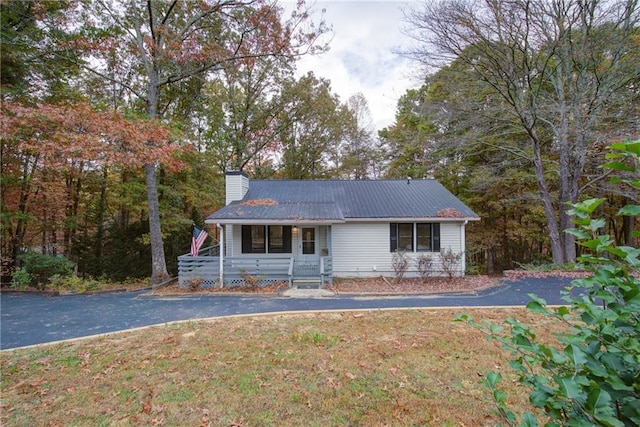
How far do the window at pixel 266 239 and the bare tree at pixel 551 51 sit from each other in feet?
29.4

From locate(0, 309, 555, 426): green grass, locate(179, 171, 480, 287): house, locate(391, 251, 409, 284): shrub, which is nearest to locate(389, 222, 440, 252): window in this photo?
locate(179, 171, 480, 287): house

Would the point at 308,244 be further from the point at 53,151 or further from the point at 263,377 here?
the point at 53,151

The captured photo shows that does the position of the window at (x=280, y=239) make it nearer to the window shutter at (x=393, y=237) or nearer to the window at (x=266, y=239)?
the window at (x=266, y=239)

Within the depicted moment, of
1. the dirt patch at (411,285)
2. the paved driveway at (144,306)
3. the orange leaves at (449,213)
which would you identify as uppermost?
the orange leaves at (449,213)

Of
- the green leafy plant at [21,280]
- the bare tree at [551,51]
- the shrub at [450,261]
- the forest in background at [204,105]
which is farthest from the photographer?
the shrub at [450,261]

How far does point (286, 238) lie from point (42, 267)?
9178mm

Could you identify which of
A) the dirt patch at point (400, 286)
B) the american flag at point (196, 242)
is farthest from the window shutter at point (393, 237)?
the american flag at point (196, 242)

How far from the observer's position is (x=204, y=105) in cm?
1802

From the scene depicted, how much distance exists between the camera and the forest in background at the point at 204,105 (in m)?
10.1

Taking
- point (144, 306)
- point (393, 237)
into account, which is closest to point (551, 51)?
point (393, 237)

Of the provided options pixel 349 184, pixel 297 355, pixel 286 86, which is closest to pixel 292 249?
pixel 349 184

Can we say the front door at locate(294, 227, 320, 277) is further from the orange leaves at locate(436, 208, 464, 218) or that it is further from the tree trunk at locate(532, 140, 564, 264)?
the tree trunk at locate(532, 140, 564, 264)

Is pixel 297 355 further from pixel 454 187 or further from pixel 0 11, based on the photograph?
pixel 454 187

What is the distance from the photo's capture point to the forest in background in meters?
10.1
